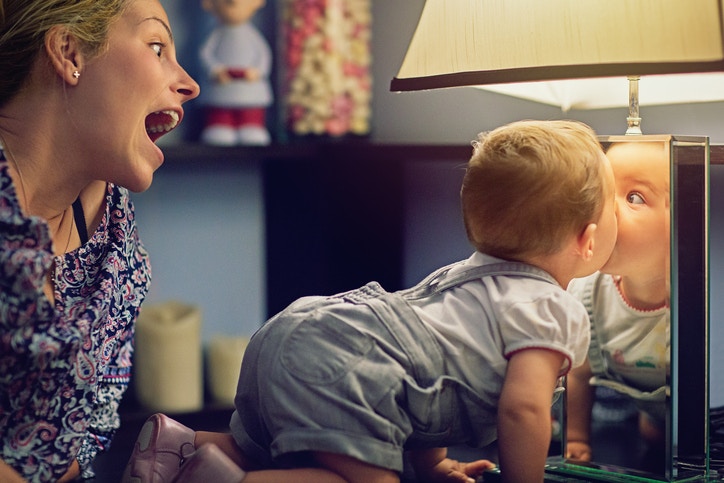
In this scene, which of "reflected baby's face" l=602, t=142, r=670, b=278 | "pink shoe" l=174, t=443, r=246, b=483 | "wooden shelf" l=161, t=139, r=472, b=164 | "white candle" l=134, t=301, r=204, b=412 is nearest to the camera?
"pink shoe" l=174, t=443, r=246, b=483

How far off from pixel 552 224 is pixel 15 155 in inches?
21.2

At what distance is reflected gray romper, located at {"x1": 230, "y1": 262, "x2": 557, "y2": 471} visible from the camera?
0.82 meters

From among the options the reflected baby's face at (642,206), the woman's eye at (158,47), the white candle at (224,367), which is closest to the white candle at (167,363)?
the white candle at (224,367)

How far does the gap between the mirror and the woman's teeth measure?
47 cm

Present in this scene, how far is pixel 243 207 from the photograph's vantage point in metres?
2.53

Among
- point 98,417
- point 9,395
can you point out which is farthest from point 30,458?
point 98,417

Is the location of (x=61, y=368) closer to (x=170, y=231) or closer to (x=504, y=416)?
(x=504, y=416)

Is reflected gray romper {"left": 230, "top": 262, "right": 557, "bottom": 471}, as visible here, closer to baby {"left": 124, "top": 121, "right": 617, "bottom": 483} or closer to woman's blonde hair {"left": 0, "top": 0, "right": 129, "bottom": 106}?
baby {"left": 124, "top": 121, "right": 617, "bottom": 483}

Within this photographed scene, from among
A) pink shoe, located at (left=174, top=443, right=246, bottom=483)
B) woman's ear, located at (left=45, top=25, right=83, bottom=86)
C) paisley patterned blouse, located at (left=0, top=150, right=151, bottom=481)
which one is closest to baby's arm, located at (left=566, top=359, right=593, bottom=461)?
pink shoe, located at (left=174, top=443, right=246, bottom=483)

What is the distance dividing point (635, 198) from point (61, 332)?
550mm

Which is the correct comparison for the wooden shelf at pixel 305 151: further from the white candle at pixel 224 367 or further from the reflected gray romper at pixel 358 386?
the reflected gray romper at pixel 358 386

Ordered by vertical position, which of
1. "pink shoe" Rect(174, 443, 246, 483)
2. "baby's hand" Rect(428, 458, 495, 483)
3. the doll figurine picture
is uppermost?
the doll figurine picture

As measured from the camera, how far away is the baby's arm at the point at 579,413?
974 mm

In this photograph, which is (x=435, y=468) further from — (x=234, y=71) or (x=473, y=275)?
(x=234, y=71)
